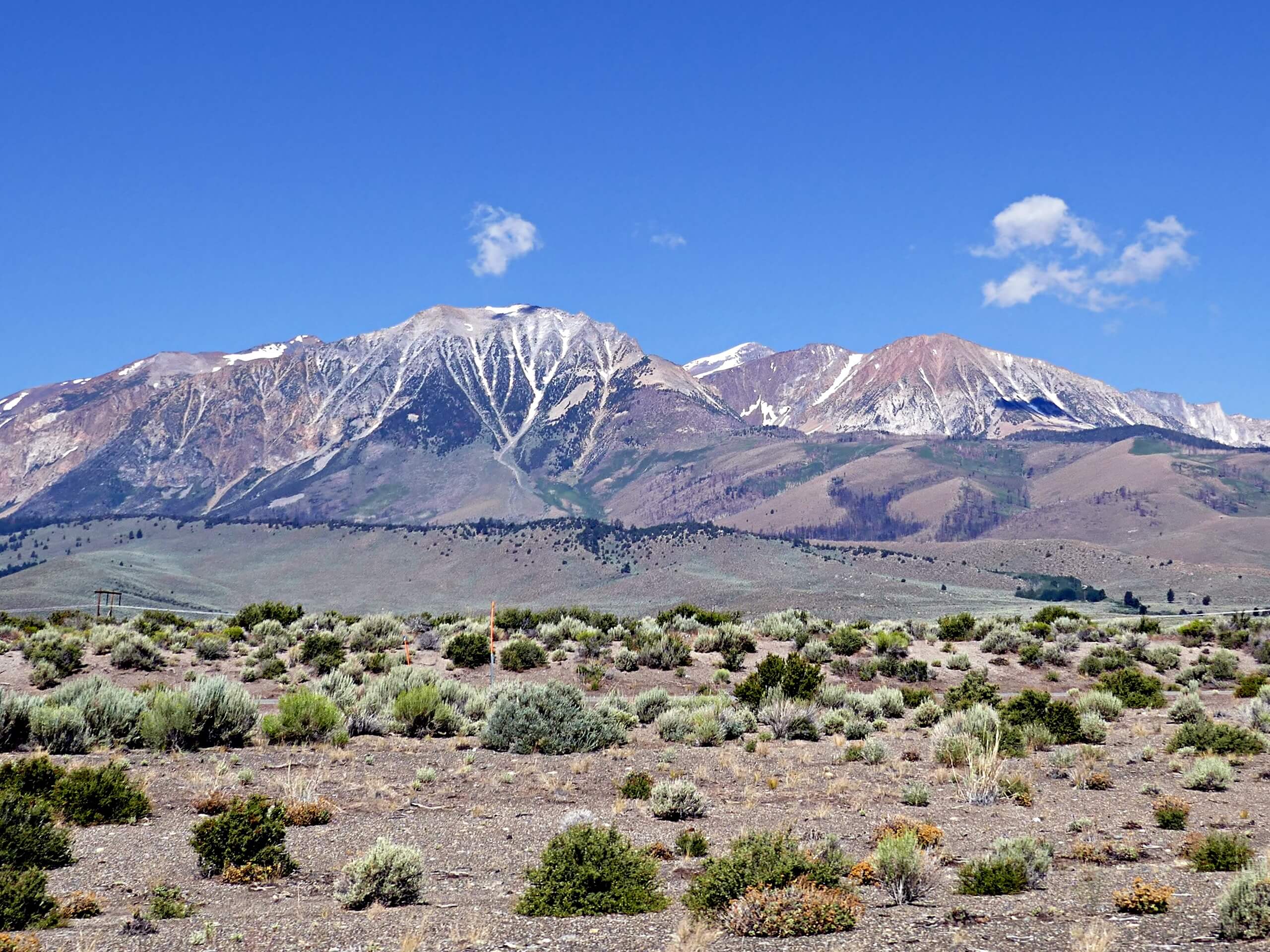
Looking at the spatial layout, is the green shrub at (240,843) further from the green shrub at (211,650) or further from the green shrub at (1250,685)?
the green shrub at (1250,685)

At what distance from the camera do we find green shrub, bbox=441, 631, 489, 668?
3120 cm

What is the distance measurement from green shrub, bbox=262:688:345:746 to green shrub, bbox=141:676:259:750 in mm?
421

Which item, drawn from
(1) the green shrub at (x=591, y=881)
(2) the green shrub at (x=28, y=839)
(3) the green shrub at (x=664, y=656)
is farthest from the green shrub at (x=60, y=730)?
(3) the green shrub at (x=664, y=656)

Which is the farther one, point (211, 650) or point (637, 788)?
point (211, 650)

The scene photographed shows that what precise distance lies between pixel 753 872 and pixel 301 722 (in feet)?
38.5

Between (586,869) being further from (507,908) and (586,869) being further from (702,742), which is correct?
(702,742)

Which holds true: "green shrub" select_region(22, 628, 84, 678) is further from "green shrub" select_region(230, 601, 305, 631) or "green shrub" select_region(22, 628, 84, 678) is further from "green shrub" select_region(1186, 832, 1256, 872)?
"green shrub" select_region(1186, 832, 1256, 872)

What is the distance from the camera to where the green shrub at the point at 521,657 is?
3123 centimetres

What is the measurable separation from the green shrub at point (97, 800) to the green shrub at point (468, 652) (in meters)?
17.6

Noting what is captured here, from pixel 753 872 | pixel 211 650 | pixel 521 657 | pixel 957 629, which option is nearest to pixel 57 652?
pixel 211 650

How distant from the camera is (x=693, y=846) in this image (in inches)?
479

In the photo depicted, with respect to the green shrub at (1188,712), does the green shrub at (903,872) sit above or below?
above

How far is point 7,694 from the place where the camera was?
58.4ft

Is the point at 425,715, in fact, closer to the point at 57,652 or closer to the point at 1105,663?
the point at 57,652
